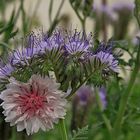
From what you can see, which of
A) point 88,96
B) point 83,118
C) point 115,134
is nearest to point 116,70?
point 115,134

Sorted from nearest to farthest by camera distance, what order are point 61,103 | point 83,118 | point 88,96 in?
point 61,103 → point 83,118 → point 88,96

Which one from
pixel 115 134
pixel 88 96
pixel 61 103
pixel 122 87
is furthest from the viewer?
pixel 88 96

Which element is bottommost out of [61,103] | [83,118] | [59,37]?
[83,118]

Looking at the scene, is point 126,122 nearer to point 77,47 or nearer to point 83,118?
point 83,118

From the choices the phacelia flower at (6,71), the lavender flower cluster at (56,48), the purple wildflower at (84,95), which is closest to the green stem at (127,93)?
the lavender flower cluster at (56,48)

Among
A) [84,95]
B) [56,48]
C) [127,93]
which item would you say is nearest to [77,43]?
[56,48]

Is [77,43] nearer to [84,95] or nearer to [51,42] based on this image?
[51,42]

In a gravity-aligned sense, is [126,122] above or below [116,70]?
below
